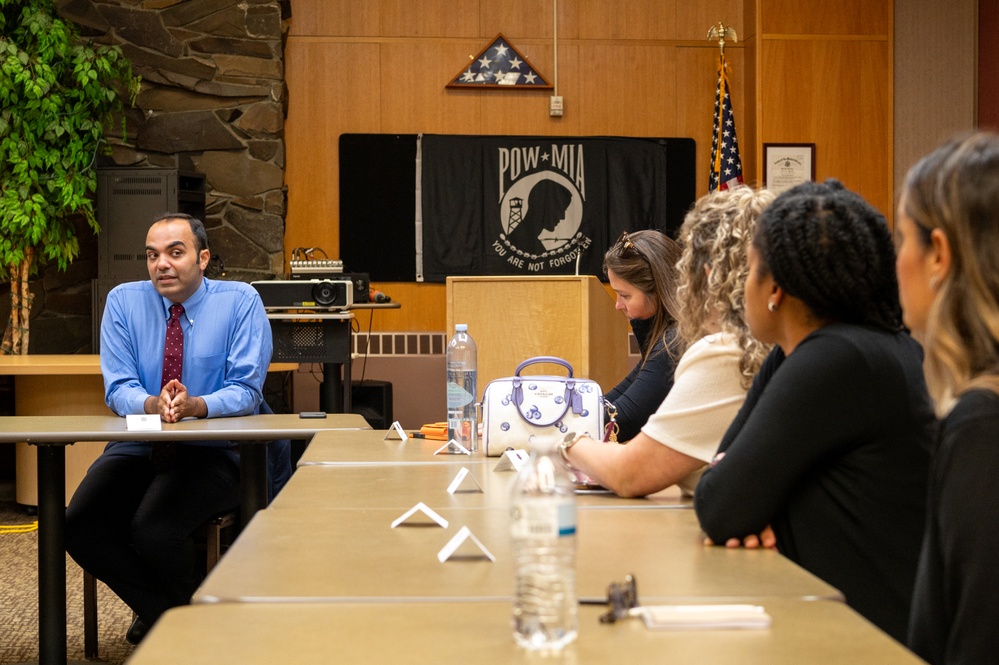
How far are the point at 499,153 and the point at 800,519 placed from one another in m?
5.88

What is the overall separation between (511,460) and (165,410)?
140cm

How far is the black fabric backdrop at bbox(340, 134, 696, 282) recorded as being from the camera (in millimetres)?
7211

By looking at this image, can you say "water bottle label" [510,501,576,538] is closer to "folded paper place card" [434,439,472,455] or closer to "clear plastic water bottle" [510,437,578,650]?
"clear plastic water bottle" [510,437,578,650]

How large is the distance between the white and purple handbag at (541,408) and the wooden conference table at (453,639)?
1.24 metres

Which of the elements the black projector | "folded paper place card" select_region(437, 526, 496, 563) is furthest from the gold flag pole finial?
"folded paper place card" select_region(437, 526, 496, 563)

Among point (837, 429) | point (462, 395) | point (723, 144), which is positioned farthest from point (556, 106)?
point (837, 429)

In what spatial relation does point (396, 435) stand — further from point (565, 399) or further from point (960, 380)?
point (960, 380)

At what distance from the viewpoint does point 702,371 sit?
197 centimetres

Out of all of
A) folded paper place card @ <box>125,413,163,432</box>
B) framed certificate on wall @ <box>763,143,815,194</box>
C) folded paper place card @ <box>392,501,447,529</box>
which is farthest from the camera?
framed certificate on wall @ <box>763,143,815,194</box>

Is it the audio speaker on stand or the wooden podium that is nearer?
the wooden podium

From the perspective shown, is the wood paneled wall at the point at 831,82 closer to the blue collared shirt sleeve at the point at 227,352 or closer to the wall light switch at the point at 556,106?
the wall light switch at the point at 556,106

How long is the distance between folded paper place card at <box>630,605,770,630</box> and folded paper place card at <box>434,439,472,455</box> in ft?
4.88

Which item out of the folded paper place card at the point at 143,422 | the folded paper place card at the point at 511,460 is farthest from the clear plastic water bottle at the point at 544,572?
the folded paper place card at the point at 143,422

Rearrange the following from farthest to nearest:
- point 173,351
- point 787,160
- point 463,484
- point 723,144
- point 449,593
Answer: point 787,160 → point 723,144 → point 173,351 → point 463,484 → point 449,593
